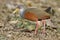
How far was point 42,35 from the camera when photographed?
6.04 meters

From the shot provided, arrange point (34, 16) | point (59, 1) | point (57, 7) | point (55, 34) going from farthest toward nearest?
point (59, 1) < point (57, 7) < point (55, 34) < point (34, 16)

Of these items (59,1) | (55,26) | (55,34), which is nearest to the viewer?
(55,34)

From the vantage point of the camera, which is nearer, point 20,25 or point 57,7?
point 20,25

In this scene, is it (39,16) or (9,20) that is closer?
(39,16)

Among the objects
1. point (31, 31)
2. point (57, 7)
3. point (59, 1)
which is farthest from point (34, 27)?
point (59, 1)

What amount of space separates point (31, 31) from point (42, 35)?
33cm

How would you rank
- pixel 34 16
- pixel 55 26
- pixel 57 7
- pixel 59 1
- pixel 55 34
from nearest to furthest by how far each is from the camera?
pixel 34 16 → pixel 55 34 → pixel 55 26 → pixel 57 7 → pixel 59 1

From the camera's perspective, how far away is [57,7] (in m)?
8.73

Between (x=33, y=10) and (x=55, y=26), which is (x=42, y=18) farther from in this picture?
(x=55, y=26)

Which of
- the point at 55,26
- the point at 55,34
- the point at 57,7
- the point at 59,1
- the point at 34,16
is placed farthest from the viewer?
the point at 59,1

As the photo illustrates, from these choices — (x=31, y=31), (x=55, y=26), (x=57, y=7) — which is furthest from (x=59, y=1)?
(x=31, y=31)

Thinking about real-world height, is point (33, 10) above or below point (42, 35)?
above

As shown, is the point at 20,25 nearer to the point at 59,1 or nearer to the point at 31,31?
the point at 31,31

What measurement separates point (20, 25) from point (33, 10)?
2.58 feet
